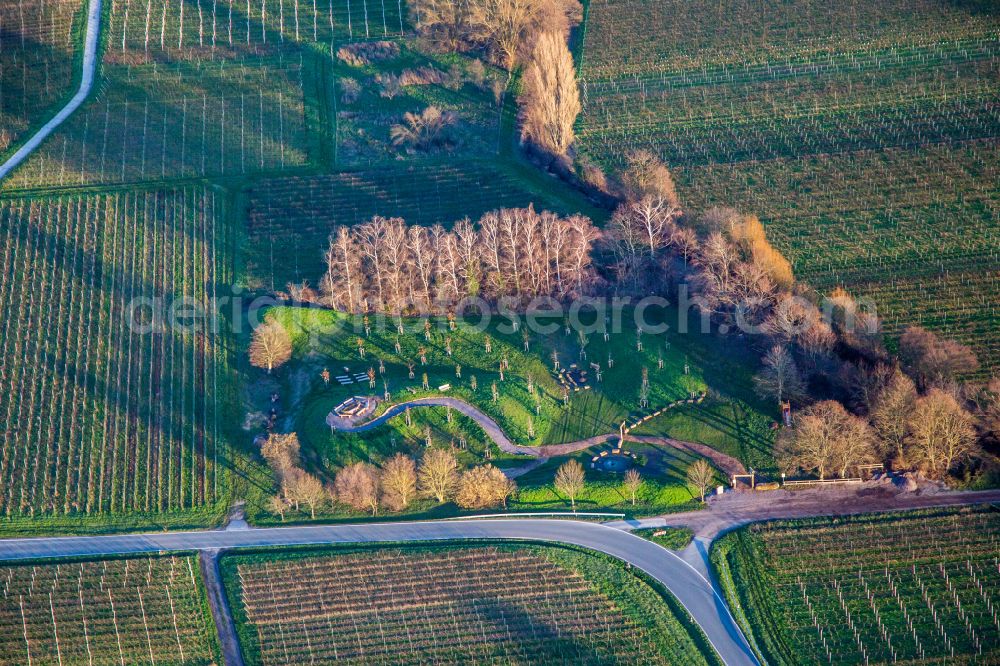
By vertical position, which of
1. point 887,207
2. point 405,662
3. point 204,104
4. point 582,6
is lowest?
point 405,662

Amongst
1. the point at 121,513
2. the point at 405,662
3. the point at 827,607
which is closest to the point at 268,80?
the point at 121,513

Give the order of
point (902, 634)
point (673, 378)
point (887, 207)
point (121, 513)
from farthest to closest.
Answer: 1. point (887, 207)
2. point (673, 378)
3. point (121, 513)
4. point (902, 634)

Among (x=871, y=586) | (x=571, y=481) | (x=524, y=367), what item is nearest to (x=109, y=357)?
(x=524, y=367)

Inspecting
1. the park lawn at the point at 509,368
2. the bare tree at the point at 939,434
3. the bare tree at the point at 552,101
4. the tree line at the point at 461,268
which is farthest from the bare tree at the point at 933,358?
the bare tree at the point at 552,101

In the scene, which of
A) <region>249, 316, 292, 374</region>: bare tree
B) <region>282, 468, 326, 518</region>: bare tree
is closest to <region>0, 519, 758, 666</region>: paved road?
<region>282, 468, 326, 518</region>: bare tree

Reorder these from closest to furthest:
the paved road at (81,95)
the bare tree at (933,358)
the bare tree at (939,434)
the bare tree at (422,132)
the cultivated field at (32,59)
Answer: the bare tree at (939,434) → the bare tree at (933,358) → the paved road at (81,95) → the bare tree at (422,132) → the cultivated field at (32,59)

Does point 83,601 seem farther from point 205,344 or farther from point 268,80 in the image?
point 268,80

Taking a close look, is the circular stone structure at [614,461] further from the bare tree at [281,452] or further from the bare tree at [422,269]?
the bare tree at [281,452]
